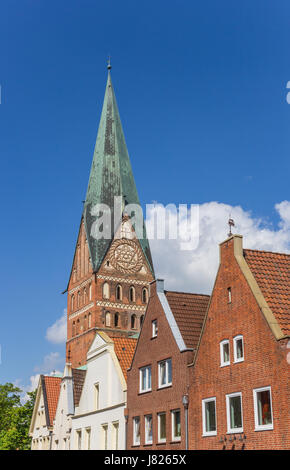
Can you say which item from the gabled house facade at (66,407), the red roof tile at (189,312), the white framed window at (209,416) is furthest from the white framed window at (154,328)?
the gabled house facade at (66,407)

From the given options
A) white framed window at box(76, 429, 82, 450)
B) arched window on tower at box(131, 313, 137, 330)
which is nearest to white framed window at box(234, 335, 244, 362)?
white framed window at box(76, 429, 82, 450)

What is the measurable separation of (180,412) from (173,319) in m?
4.79

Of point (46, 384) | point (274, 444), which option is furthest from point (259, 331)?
point (46, 384)

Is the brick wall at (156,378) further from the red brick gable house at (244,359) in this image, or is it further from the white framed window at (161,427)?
the red brick gable house at (244,359)

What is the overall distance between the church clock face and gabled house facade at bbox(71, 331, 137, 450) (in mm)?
44703

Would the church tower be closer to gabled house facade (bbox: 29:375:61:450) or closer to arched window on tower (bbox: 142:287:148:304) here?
arched window on tower (bbox: 142:287:148:304)

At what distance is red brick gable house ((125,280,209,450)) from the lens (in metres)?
31.4

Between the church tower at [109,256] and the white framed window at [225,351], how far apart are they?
5609cm

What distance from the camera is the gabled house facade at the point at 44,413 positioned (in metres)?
53.5

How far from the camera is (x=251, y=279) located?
89.5 ft

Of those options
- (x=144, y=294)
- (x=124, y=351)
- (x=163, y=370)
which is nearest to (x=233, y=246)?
(x=163, y=370)

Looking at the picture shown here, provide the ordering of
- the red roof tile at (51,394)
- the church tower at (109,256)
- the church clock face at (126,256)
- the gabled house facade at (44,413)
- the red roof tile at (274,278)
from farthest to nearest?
the church clock face at (126,256) → the church tower at (109,256) → the red roof tile at (51,394) → the gabled house facade at (44,413) → the red roof tile at (274,278)

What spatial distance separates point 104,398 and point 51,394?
17794 mm

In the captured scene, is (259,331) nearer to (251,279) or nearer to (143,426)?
(251,279)
